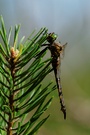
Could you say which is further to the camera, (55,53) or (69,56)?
Result: (69,56)

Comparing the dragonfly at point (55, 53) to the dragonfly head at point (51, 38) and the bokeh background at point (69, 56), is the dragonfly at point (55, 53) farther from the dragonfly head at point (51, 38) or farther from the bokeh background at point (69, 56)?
the bokeh background at point (69, 56)

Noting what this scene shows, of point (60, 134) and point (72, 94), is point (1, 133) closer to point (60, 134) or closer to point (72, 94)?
point (60, 134)

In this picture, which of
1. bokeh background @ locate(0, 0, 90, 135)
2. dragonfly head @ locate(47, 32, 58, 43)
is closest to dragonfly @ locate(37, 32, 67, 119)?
dragonfly head @ locate(47, 32, 58, 43)

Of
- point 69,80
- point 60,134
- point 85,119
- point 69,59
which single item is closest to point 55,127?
point 60,134

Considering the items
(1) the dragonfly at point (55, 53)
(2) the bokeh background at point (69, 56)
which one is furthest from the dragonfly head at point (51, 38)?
(2) the bokeh background at point (69, 56)

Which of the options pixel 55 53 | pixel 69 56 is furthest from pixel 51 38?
pixel 69 56

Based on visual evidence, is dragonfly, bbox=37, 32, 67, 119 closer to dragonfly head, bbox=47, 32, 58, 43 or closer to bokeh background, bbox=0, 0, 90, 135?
dragonfly head, bbox=47, 32, 58, 43

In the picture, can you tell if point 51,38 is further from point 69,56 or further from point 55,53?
point 69,56

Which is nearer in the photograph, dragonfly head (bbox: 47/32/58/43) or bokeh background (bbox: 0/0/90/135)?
dragonfly head (bbox: 47/32/58/43)
